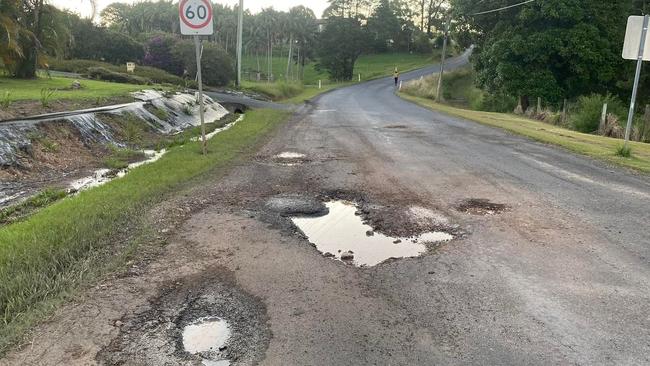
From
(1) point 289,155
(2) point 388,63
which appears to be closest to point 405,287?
(1) point 289,155

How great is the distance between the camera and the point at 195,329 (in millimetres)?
3777

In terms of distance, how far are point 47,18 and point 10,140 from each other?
15.1m

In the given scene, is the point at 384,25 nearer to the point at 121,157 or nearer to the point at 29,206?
the point at 121,157

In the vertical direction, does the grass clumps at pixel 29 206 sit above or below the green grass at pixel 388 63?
below

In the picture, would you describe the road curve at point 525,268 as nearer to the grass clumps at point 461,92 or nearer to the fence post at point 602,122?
the fence post at point 602,122

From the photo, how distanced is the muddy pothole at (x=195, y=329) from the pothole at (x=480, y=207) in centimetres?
360

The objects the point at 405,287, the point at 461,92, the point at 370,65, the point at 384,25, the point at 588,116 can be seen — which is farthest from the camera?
the point at 384,25

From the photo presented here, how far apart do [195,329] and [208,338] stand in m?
0.17

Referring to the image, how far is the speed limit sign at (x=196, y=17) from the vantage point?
9836mm

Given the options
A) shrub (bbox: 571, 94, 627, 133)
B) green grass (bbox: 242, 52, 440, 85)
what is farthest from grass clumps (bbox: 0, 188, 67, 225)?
green grass (bbox: 242, 52, 440, 85)

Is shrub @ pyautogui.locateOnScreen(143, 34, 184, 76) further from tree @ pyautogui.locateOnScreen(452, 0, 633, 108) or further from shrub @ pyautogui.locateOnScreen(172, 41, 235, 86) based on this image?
tree @ pyautogui.locateOnScreen(452, 0, 633, 108)

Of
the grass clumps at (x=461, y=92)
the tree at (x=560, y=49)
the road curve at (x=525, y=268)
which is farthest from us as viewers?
the grass clumps at (x=461, y=92)

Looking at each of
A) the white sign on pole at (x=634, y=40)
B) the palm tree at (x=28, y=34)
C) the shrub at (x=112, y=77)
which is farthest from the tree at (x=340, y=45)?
the white sign on pole at (x=634, y=40)

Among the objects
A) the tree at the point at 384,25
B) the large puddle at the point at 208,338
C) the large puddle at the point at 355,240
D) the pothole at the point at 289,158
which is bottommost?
the large puddle at the point at 208,338
